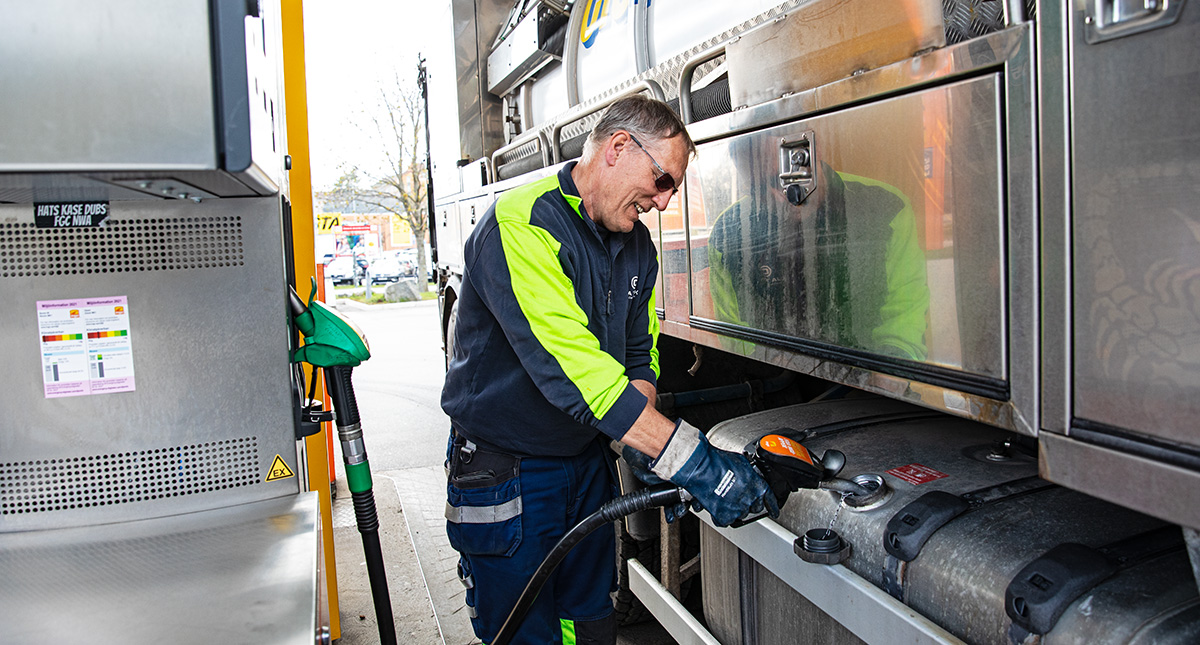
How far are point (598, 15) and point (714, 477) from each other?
2.26 metres

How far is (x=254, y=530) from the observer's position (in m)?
1.70

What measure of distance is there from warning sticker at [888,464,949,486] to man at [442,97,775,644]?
0.93ft

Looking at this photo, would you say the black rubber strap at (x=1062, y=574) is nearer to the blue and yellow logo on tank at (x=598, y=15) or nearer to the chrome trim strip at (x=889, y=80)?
the chrome trim strip at (x=889, y=80)

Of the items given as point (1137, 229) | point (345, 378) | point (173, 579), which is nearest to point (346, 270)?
point (345, 378)

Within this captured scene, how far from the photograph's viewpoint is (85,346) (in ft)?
5.81

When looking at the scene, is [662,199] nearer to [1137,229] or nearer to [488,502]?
[488,502]

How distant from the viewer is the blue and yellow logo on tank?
10.1ft

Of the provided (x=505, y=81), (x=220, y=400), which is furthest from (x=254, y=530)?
(x=505, y=81)

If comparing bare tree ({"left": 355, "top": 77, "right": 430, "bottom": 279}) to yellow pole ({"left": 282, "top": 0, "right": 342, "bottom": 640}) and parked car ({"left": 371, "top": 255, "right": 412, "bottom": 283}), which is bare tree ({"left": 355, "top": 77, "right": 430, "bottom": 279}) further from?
Answer: yellow pole ({"left": 282, "top": 0, "right": 342, "bottom": 640})

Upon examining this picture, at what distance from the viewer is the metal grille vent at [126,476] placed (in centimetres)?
178

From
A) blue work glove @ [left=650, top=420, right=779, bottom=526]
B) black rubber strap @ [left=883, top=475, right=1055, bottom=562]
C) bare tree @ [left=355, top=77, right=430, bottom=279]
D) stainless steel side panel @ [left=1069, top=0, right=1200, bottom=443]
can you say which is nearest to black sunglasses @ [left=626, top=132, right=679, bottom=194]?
blue work glove @ [left=650, top=420, right=779, bottom=526]

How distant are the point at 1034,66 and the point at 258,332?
1636 millimetres

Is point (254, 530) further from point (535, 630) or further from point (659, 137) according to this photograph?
point (659, 137)

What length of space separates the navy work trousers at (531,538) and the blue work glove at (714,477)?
622 millimetres
